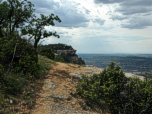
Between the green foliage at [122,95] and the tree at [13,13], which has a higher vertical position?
the tree at [13,13]

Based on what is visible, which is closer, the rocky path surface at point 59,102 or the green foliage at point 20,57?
the rocky path surface at point 59,102

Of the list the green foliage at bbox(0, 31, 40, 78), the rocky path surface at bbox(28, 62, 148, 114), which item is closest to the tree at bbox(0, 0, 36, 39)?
the green foliage at bbox(0, 31, 40, 78)

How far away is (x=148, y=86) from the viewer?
21.2 ft

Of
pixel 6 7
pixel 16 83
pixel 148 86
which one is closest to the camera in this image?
pixel 148 86

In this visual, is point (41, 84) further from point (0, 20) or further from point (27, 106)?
point (0, 20)

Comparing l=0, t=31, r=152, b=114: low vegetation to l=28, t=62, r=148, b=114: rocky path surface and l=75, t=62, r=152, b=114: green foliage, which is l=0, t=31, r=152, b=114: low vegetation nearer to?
l=75, t=62, r=152, b=114: green foliage

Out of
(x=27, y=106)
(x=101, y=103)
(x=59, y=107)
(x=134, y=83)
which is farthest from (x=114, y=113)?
(x=27, y=106)

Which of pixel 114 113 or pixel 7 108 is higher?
pixel 7 108

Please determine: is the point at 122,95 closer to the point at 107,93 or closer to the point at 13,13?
the point at 107,93

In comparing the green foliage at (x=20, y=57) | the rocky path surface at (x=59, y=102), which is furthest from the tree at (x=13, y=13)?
the rocky path surface at (x=59, y=102)

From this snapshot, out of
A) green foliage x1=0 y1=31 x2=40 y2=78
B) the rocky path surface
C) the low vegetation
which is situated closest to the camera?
the low vegetation

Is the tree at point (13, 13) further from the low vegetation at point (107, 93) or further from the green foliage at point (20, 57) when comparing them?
the low vegetation at point (107, 93)

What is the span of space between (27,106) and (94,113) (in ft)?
13.7

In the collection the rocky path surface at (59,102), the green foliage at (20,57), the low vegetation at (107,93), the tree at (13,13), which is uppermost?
the tree at (13,13)
